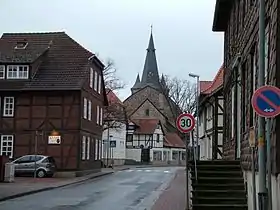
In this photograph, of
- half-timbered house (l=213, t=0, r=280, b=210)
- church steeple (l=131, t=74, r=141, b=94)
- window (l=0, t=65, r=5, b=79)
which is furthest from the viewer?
church steeple (l=131, t=74, r=141, b=94)

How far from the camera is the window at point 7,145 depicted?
149 ft

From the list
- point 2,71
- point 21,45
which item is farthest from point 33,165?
point 21,45

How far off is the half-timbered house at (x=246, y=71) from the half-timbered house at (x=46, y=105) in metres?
18.4

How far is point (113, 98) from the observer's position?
2859 inches

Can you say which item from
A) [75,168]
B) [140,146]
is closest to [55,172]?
[75,168]

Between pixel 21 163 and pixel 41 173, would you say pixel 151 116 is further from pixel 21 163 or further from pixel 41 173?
pixel 21 163

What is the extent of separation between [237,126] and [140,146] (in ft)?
250

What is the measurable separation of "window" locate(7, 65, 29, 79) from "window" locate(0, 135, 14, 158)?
4496 mm

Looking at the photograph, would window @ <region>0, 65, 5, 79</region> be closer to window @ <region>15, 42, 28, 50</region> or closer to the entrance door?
window @ <region>15, 42, 28, 50</region>

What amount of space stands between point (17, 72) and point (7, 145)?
18.0ft

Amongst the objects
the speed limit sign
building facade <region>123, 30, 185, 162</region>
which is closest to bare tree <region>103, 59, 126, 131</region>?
building facade <region>123, 30, 185, 162</region>

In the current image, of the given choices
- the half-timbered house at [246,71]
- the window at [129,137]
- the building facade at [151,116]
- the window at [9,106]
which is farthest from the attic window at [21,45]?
the window at [129,137]

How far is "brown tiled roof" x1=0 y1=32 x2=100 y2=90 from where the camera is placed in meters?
44.9

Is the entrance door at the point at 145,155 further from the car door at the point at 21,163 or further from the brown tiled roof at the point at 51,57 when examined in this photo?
the car door at the point at 21,163
